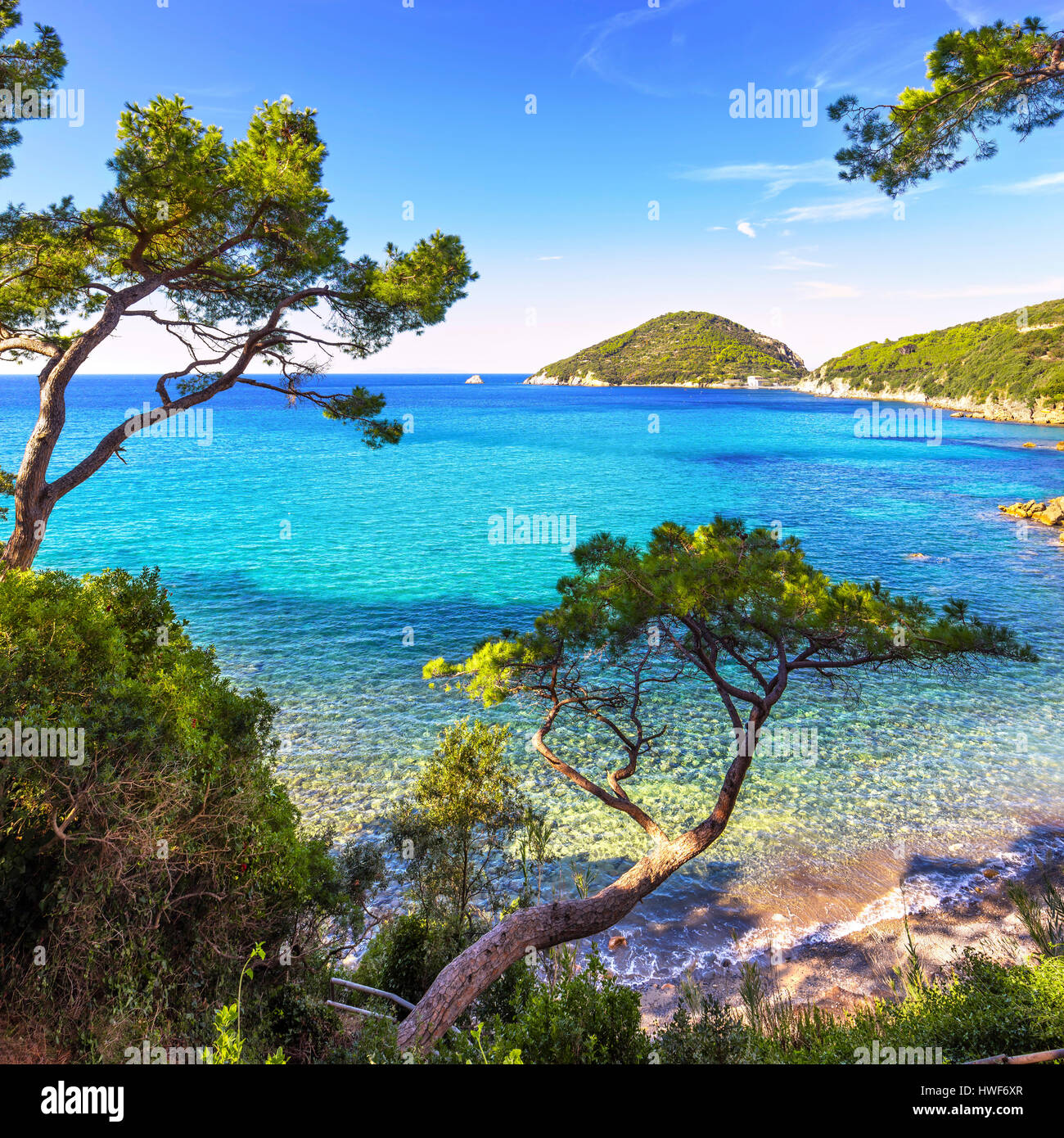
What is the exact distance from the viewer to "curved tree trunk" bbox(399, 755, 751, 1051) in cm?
688

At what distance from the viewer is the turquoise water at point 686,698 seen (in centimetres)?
1306

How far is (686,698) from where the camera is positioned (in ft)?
68.4

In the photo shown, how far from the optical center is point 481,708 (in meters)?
20.2

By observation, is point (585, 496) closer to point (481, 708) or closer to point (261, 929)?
point (481, 708)

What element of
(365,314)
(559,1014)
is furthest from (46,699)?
(365,314)

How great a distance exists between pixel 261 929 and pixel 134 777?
2574 millimetres

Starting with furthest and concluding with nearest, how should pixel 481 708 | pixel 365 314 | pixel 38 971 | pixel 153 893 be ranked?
pixel 481 708
pixel 365 314
pixel 153 893
pixel 38 971

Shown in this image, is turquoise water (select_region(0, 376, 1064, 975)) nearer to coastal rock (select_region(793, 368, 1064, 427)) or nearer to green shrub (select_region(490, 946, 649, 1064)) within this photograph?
green shrub (select_region(490, 946, 649, 1064))

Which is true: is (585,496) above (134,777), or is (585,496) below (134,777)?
above

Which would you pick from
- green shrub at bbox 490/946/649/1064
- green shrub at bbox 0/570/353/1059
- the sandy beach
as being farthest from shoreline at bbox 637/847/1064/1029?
green shrub at bbox 0/570/353/1059

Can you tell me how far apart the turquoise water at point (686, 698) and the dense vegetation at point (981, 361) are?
134 ft

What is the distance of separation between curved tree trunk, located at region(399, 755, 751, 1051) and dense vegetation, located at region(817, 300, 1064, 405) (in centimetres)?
12891

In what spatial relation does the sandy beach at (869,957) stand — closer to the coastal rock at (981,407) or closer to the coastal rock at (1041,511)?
the coastal rock at (1041,511)

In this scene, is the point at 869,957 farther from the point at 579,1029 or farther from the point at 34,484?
the point at 34,484
